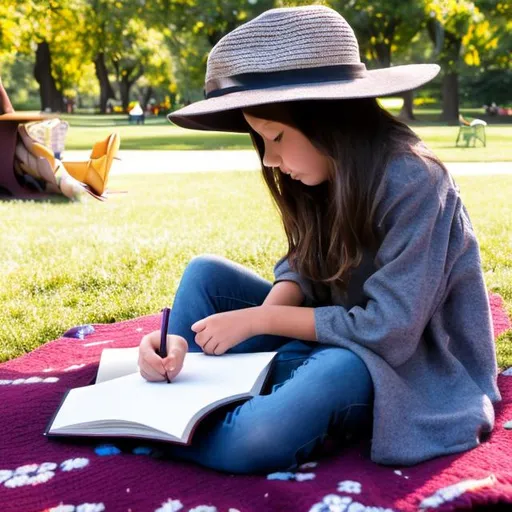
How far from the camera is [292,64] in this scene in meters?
1.94

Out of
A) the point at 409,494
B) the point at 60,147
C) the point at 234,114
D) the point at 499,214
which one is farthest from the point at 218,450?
the point at 60,147

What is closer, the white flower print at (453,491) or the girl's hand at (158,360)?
the white flower print at (453,491)

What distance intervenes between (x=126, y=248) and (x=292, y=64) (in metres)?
2.86

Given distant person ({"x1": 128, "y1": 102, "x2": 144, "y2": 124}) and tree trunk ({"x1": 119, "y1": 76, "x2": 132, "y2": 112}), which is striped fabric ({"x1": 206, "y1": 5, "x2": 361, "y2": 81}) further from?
tree trunk ({"x1": 119, "y1": 76, "x2": 132, "y2": 112})

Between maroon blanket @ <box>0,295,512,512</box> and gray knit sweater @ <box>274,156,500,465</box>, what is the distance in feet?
0.24

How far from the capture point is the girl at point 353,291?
5.97ft

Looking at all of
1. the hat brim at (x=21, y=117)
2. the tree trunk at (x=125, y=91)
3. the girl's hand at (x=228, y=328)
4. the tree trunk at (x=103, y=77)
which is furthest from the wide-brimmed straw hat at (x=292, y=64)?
the tree trunk at (x=125, y=91)

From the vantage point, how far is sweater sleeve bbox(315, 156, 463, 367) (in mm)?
1862

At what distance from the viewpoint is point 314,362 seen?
1.87m

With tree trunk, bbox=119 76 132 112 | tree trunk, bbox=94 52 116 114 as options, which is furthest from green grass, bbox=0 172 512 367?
tree trunk, bbox=119 76 132 112

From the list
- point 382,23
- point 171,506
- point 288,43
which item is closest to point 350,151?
point 288,43

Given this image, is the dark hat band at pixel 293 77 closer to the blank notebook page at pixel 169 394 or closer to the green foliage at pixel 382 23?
the blank notebook page at pixel 169 394

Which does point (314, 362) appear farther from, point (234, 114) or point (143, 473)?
point (234, 114)

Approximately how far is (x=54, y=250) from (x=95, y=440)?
9.35 ft
